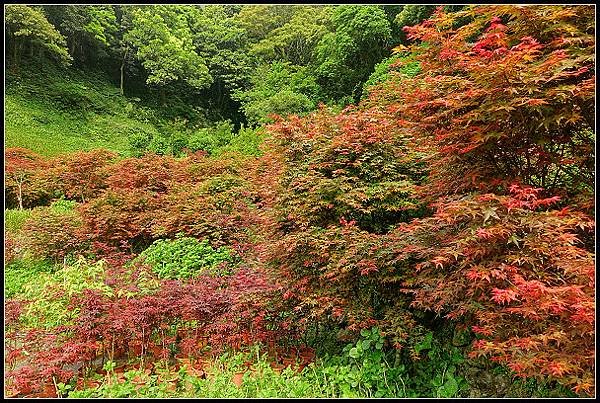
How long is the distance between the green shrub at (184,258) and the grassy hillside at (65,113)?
9.39m

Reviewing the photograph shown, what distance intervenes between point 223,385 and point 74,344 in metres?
1.33

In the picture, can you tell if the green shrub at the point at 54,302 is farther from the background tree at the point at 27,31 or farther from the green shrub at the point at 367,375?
the background tree at the point at 27,31

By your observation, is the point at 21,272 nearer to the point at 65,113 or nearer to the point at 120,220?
the point at 120,220

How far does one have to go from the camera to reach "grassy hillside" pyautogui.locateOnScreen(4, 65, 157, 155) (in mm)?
14680

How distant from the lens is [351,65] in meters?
16.5

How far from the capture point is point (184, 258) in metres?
5.98

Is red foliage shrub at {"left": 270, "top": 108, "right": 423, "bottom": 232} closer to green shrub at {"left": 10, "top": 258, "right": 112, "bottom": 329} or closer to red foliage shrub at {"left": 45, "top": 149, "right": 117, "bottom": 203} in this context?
green shrub at {"left": 10, "top": 258, "right": 112, "bottom": 329}

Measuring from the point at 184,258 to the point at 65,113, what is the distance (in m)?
13.9

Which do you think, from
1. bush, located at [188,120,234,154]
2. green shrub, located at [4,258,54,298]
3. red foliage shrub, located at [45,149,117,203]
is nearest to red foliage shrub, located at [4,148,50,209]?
red foliage shrub, located at [45,149,117,203]

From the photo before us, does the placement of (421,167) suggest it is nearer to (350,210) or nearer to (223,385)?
(350,210)

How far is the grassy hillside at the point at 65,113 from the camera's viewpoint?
48.2 feet

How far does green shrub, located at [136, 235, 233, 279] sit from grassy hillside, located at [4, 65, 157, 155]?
9389 mm

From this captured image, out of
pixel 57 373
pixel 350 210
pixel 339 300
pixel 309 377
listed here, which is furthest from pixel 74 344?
pixel 350 210

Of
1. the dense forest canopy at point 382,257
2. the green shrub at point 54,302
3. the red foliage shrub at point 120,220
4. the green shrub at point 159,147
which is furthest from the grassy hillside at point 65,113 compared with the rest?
the green shrub at point 54,302
